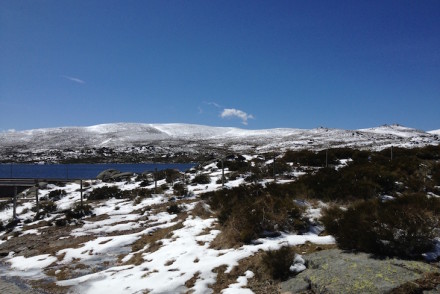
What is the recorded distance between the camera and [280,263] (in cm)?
567

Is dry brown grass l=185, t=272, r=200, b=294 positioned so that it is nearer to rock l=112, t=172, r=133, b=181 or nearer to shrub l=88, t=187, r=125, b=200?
shrub l=88, t=187, r=125, b=200

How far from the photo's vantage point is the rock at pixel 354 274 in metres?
4.55

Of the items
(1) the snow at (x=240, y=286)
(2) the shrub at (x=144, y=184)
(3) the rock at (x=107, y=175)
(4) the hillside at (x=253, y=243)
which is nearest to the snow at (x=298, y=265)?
(4) the hillside at (x=253, y=243)

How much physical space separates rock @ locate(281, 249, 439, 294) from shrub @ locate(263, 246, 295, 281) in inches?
7.9

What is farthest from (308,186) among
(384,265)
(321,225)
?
(384,265)

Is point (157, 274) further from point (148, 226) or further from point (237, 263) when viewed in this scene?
point (148, 226)

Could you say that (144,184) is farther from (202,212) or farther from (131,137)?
(131,137)

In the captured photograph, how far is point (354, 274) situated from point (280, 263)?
1.28m

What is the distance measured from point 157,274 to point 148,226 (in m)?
5.20

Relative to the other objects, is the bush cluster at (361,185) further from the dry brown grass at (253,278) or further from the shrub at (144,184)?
the shrub at (144,184)

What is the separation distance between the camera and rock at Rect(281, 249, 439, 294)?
4555 millimetres

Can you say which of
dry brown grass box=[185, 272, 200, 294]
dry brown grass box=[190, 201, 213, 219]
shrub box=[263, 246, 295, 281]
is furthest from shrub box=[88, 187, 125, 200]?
shrub box=[263, 246, 295, 281]

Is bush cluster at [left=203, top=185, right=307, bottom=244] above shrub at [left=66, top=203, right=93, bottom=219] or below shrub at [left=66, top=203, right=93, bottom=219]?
above

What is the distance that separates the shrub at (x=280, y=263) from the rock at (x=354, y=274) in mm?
201
